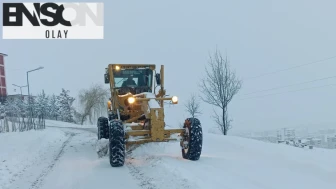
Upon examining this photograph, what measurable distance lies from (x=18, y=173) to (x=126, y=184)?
137 inches

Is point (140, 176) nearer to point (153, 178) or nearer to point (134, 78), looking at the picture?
point (153, 178)

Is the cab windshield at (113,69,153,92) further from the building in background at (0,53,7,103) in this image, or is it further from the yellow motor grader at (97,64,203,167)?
the building in background at (0,53,7,103)

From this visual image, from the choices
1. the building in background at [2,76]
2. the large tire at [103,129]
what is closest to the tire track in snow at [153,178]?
the large tire at [103,129]

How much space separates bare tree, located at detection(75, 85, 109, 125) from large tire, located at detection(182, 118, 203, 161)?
4948 centimetres

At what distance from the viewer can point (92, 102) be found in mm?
59844

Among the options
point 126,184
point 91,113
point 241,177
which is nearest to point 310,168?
point 241,177

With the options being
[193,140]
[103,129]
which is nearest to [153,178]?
[193,140]

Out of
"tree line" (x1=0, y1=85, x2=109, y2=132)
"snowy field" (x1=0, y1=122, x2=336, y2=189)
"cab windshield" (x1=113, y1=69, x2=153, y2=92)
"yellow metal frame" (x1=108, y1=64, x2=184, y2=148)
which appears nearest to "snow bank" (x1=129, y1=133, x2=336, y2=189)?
"snowy field" (x1=0, y1=122, x2=336, y2=189)

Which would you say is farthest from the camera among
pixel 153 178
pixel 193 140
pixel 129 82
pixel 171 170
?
pixel 129 82

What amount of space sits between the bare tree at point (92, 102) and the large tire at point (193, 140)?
49.5 meters

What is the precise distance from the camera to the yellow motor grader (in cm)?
942

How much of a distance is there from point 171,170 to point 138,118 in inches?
126

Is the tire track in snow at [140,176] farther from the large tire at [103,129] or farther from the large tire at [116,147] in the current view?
the large tire at [103,129]

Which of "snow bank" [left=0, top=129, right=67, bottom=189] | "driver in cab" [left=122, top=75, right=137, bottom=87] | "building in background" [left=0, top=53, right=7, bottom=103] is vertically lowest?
"snow bank" [left=0, top=129, right=67, bottom=189]
